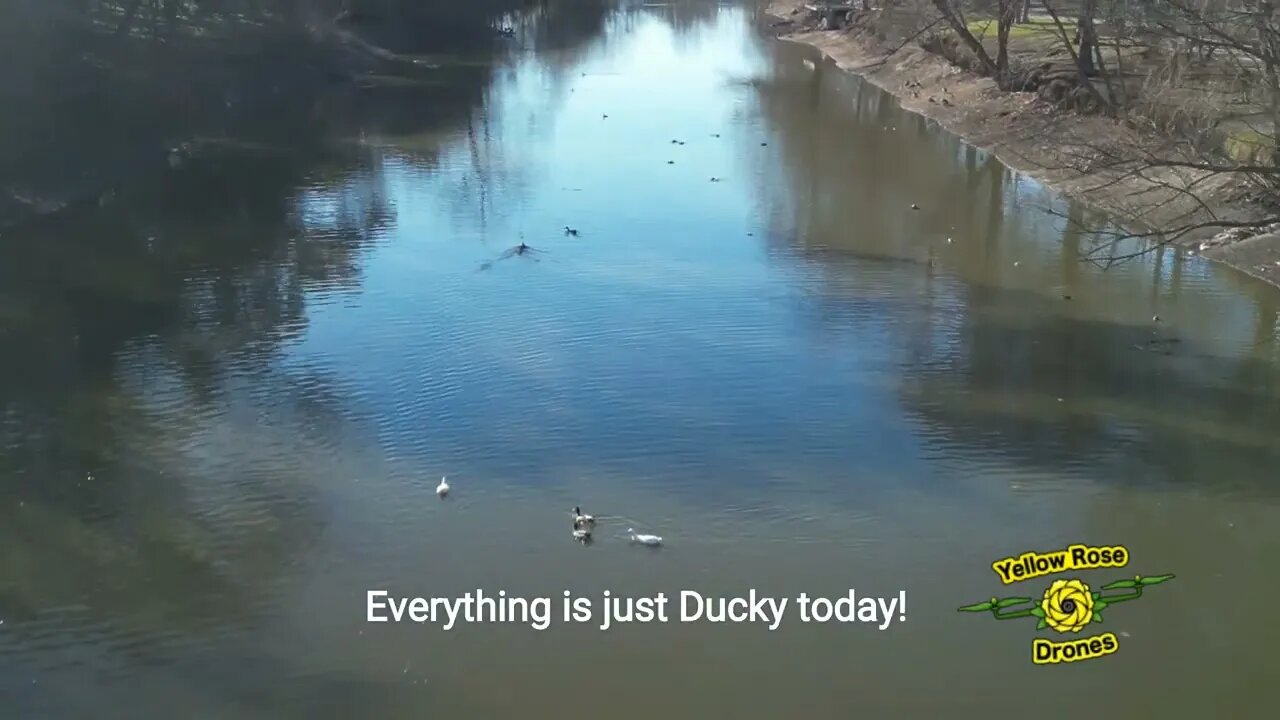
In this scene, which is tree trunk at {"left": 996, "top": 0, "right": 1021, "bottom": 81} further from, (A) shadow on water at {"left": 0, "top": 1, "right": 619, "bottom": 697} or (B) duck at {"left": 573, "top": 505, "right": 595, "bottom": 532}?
(B) duck at {"left": 573, "top": 505, "right": 595, "bottom": 532}

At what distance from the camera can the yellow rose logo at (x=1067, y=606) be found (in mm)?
8867

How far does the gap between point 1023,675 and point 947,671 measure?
480mm

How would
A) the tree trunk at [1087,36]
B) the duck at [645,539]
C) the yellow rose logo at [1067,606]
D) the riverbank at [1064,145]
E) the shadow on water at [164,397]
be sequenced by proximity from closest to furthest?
the yellow rose logo at [1067,606] < the shadow on water at [164,397] < the duck at [645,539] < the riverbank at [1064,145] < the tree trunk at [1087,36]

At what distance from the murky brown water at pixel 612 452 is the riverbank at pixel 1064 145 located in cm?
81

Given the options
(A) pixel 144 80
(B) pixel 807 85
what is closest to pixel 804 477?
(A) pixel 144 80

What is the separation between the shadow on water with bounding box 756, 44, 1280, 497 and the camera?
12.0 metres

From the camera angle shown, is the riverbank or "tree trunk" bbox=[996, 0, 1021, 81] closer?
the riverbank

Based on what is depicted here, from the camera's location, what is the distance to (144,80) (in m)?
25.5

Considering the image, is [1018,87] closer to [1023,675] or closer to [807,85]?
[807,85]

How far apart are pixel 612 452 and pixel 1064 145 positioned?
53.9 feet

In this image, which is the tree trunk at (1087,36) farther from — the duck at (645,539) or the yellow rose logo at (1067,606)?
the duck at (645,539)

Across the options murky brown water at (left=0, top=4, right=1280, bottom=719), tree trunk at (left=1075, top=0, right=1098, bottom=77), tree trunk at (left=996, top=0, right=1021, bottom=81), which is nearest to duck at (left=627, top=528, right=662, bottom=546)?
murky brown water at (left=0, top=4, right=1280, bottom=719)

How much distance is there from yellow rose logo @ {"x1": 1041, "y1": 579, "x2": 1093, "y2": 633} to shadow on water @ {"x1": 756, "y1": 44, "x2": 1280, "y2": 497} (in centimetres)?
229

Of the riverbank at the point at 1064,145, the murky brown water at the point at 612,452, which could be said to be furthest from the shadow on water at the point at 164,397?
the riverbank at the point at 1064,145
